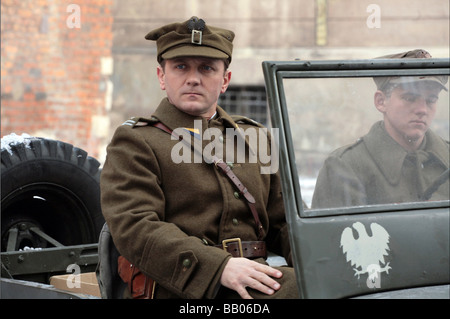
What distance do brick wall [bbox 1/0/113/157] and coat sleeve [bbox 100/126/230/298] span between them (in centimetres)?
800

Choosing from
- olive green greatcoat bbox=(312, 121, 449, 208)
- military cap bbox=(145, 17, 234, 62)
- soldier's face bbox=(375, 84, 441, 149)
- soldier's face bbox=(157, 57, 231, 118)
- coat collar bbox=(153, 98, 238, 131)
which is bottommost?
olive green greatcoat bbox=(312, 121, 449, 208)

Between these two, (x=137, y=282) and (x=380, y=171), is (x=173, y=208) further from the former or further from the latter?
(x=380, y=171)

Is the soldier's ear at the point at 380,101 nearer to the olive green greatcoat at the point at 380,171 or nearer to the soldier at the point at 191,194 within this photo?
the olive green greatcoat at the point at 380,171

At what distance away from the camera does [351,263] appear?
74.6 inches

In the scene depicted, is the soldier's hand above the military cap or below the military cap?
below

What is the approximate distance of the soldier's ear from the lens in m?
2.08

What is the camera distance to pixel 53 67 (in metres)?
10.1

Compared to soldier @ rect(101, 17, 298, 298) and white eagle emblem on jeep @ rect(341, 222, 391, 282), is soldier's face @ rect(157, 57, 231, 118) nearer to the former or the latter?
soldier @ rect(101, 17, 298, 298)

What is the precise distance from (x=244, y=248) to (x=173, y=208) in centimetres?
29

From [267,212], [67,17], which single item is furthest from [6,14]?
[267,212]

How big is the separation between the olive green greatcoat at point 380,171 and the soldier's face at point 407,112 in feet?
0.07

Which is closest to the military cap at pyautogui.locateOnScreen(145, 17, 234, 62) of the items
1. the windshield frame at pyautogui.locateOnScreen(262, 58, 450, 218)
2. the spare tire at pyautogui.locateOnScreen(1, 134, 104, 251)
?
the windshield frame at pyautogui.locateOnScreen(262, 58, 450, 218)

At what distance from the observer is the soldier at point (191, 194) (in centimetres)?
217
